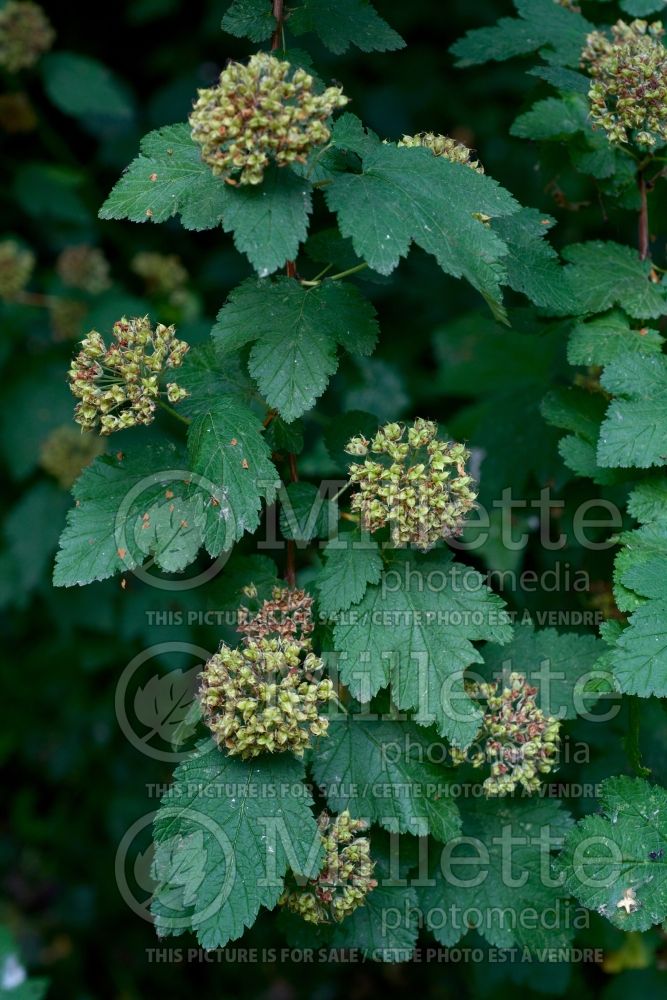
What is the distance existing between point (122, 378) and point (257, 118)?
0.55 metres

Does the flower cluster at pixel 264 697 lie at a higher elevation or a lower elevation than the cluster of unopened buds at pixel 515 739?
higher

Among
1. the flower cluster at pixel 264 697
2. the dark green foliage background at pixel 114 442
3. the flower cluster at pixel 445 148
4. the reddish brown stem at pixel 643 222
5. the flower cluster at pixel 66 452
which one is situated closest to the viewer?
the flower cluster at pixel 264 697

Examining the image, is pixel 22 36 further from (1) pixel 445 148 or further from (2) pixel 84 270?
(1) pixel 445 148

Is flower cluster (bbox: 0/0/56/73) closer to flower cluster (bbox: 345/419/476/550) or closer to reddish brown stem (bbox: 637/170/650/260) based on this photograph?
reddish brown stem (bbox: 637/170/650/260)

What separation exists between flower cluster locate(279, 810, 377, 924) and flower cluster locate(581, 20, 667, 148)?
154 cm

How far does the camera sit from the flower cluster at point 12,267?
3.86 metres

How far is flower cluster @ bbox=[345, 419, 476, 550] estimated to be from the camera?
183 cm

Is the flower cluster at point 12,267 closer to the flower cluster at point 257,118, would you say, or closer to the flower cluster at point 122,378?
the flower cluster at point 122,378

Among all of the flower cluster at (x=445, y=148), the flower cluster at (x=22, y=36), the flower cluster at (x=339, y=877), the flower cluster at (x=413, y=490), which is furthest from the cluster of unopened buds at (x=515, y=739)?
the flower cluster at (x=22, y=36)

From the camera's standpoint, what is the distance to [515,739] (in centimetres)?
200

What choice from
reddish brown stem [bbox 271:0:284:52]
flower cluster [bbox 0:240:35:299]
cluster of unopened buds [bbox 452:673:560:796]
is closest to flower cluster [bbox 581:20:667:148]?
reddish brown stem [bbox 271:0:284:52]

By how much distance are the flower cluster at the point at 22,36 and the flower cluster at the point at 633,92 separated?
8.35ft

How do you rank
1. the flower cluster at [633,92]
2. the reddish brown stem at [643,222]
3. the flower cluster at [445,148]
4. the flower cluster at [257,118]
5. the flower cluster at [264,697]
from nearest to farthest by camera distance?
1. the flower cluster at [257,118]
2. the flower cluster at [264,697]
3. the flower cluster at [445,148]
4. the flower cluster at [633,92]
5. the reddish brown stem at [643,222]

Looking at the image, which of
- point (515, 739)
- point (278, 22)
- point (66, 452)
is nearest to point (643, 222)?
point (278, 22)
